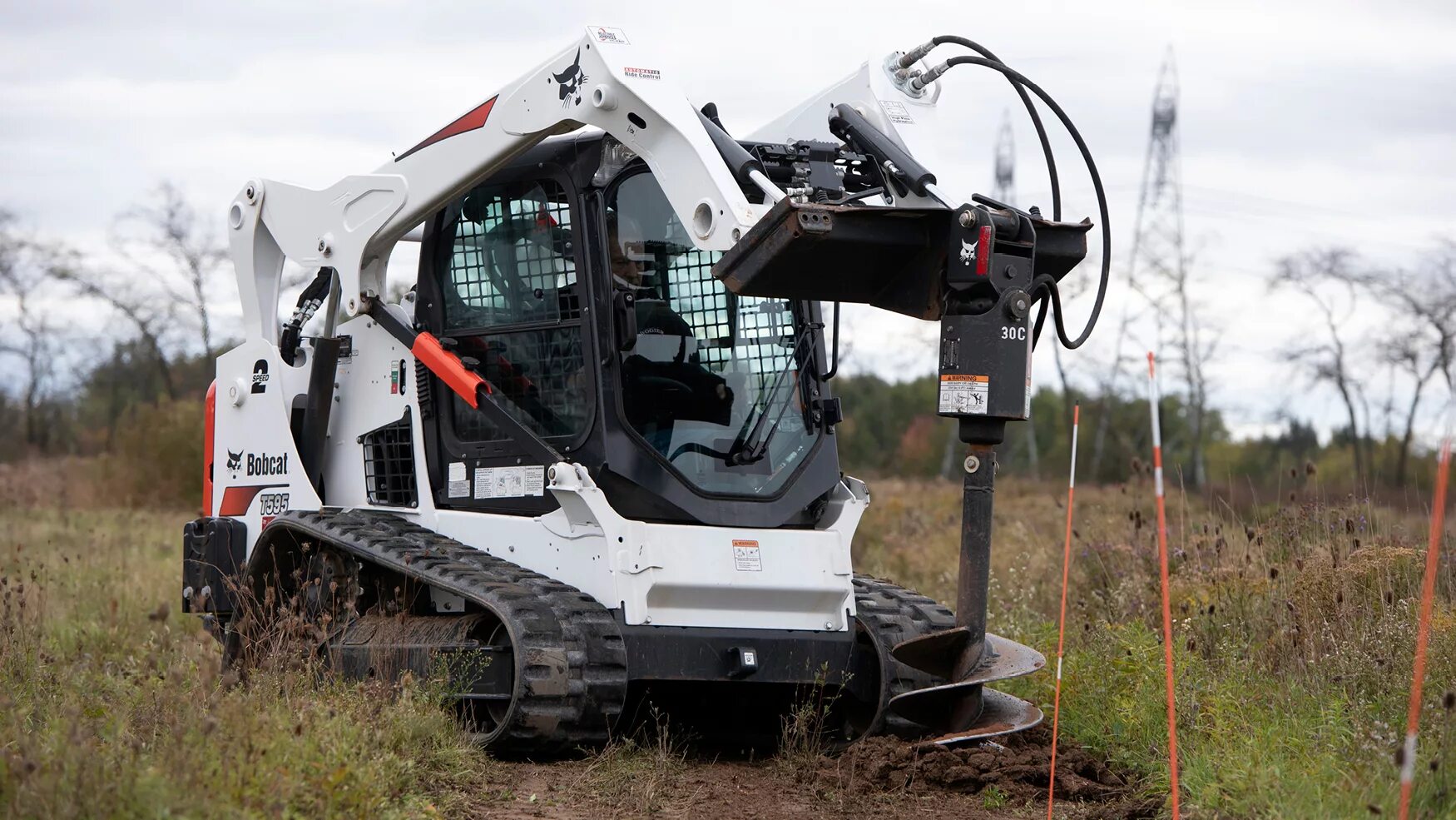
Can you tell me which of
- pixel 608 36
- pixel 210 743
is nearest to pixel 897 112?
pixel 608 36

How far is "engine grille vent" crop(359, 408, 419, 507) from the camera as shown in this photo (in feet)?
27.1

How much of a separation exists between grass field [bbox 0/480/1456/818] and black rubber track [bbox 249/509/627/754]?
7.6 inches

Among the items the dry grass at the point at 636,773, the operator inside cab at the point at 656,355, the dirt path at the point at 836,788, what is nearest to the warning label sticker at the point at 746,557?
the operator inside cab at the point at 656,355

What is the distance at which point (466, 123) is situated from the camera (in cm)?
779

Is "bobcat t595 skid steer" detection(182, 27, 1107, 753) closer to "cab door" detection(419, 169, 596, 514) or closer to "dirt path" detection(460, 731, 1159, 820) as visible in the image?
"cab door" detection(419, 169, 596, 514)

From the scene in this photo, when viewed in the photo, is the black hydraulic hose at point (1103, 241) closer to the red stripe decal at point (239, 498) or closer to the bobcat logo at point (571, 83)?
the bobcat logo at point (571, 83)

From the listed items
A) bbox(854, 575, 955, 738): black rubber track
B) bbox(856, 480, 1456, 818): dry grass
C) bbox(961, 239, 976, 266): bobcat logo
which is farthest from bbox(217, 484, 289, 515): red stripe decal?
bbox(961, 239, 976, 266): bobcat logo

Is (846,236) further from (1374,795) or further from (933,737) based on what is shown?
(1374,795)

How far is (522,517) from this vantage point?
744cm

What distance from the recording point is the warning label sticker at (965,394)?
6.18m

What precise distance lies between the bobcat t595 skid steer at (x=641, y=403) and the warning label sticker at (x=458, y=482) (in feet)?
0.06

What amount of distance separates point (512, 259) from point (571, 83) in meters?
1.07

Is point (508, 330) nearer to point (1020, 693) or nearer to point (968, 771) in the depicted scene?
point (968, 771)

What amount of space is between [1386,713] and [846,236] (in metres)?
3.02
